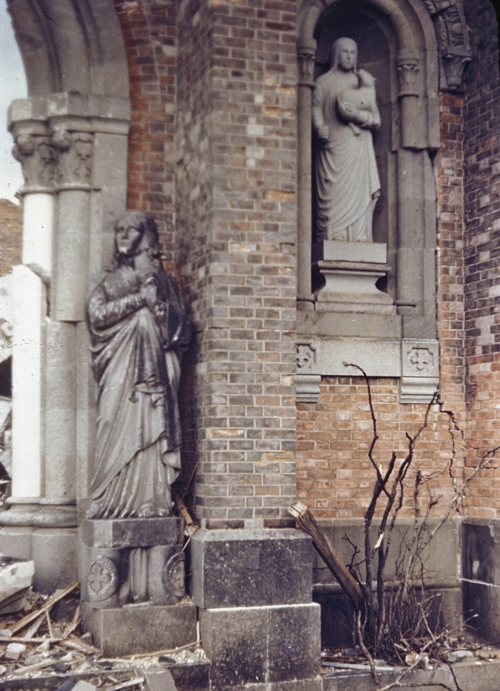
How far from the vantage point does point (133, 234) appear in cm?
728

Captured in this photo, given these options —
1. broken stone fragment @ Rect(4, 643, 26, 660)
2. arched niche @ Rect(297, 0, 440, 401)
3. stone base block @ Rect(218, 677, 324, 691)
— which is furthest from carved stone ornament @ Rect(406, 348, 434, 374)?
broken stone fragment @ Rect(4, 643, 26, 660)

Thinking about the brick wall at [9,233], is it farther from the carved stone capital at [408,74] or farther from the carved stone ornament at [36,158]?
the carved stone capital at [408,74]

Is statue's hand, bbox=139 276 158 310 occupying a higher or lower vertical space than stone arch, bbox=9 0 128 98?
lower

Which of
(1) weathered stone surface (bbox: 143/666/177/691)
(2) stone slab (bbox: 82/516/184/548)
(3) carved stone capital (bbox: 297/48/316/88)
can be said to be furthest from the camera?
(3) carved stone capital (bbox: 297/48/316/88)

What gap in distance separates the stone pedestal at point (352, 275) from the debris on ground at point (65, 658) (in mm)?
2979

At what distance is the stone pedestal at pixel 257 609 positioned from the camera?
6555mm

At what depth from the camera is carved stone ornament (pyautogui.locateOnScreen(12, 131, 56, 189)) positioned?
7.73m

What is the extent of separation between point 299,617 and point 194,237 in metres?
2.86

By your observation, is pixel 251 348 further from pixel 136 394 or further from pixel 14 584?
pixel 14 584

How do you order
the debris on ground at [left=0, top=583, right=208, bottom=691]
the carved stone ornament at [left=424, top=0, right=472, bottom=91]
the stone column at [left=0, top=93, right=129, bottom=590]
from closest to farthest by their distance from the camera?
1. the debris on ground at [left=0, top=583, right=208, bottom=691]
2. the stone column at [left=0, top=93, right=129, bottom=590]
3. the carved stone ornament at [left=424, top=0, right=472, bottom=91]

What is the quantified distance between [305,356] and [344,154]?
5.82 feet

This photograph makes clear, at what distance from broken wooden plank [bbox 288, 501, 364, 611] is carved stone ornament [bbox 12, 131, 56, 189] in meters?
3.26

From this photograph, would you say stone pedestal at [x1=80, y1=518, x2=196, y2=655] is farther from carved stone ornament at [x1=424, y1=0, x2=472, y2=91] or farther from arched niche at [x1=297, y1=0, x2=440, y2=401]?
carved stone ornament at [x1=424, y1=0, x2=472, y2=91]

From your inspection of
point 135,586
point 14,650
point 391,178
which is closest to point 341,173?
point 391,178
